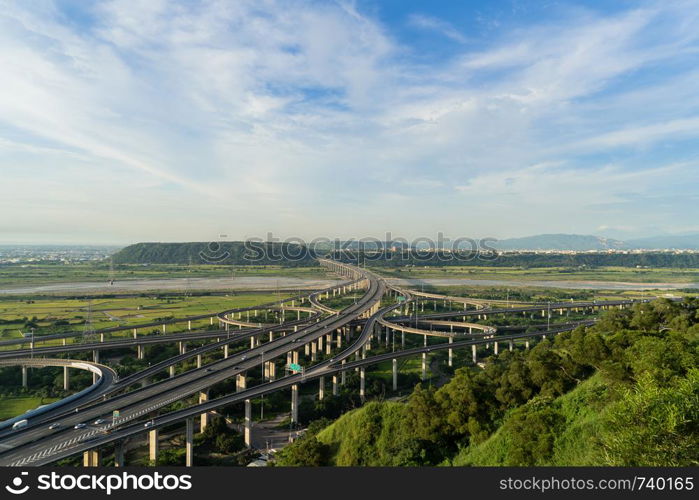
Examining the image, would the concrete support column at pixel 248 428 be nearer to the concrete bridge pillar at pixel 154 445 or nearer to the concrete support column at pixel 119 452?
the concrete bridge pillar at pixel 154 445

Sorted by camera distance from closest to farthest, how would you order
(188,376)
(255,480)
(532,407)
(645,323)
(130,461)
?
(255,480), (532,407), (130,461), (645,323), (188,376)

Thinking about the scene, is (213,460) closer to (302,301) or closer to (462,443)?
(462,443)

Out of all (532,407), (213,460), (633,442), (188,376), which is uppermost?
(633,442)

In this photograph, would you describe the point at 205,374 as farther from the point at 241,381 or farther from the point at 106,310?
the point at 106,310

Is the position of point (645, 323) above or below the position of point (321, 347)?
above

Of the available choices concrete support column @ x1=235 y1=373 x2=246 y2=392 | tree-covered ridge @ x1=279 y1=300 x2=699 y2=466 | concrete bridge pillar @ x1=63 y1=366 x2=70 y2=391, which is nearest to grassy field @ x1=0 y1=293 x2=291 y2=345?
concrete bridge pillar @ x1=63 y1=366 x2=70 y2=391

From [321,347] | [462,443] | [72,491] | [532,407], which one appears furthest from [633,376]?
[321,347]
